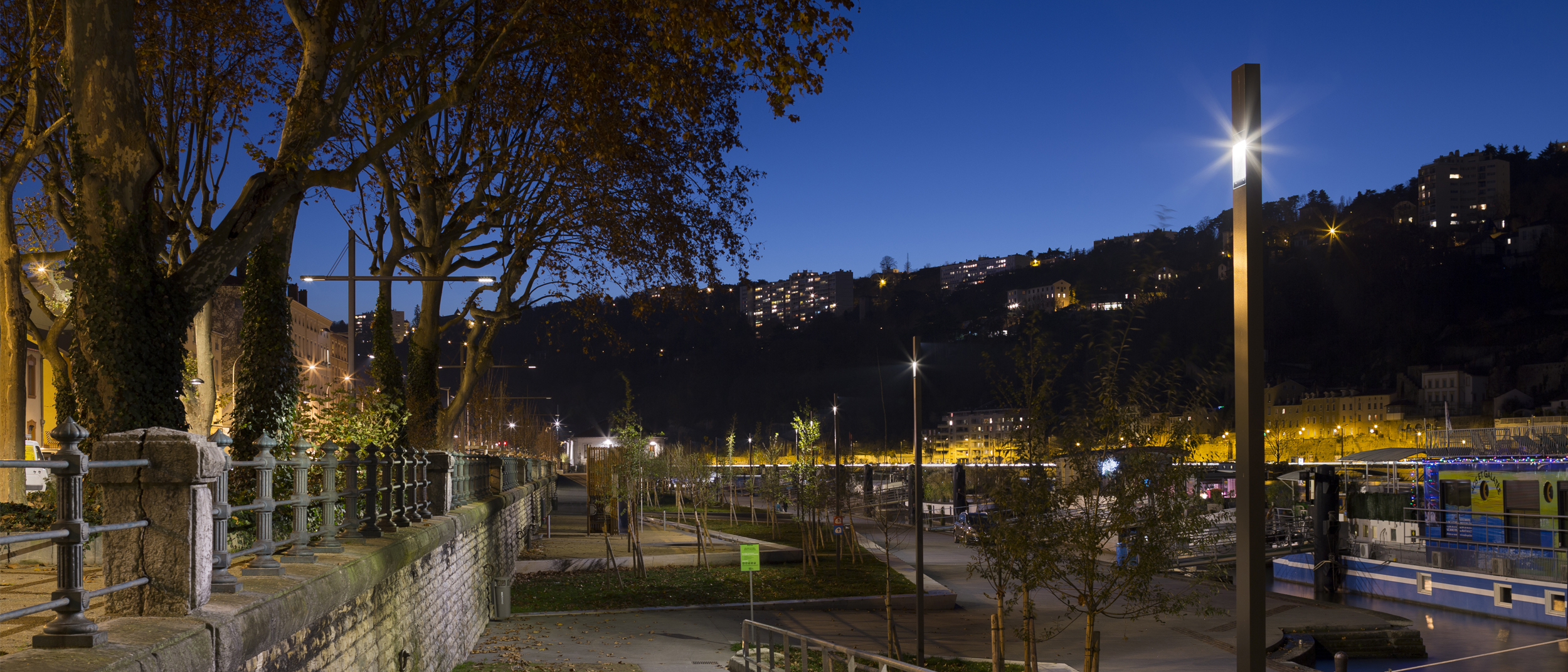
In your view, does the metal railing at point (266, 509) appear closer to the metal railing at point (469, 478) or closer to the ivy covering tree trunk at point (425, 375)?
the metal railing at point (469, 478)

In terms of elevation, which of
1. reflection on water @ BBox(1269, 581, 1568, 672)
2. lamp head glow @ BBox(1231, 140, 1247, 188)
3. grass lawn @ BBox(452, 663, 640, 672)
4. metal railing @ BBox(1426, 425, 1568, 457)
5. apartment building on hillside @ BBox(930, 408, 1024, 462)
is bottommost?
apartment building on hillside @ BBox(930, 408, 1024, 462)

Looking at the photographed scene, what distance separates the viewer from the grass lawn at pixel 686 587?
2461 cm

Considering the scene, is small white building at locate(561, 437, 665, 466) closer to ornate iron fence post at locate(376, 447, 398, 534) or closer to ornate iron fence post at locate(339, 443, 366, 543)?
ornate iron fence post at locate(376, 447, 398, 534)

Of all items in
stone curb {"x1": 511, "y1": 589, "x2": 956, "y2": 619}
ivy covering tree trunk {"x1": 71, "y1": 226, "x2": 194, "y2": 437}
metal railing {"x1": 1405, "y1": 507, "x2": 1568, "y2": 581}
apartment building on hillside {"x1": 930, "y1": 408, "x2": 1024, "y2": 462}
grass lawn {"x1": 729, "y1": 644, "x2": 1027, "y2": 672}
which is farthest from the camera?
apartment building on hillside {"x1": 930, "y1": 408, "x2": 1024, "y2": 462}

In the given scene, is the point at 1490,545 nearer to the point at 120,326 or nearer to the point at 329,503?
the point at 329,503

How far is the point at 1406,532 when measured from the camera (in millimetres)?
39031

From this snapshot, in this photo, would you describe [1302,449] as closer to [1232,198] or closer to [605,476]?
[605,476]

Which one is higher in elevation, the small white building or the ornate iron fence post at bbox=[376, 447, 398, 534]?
the ornate iron fence post at bbox=[376, 447, 398, 534]

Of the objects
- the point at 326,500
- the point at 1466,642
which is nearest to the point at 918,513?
the point at 326,500

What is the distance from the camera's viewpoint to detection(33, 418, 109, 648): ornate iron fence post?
4.54 m

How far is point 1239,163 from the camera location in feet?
22.5

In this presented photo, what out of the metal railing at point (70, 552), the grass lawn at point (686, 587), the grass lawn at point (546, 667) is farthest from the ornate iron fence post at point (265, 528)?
the grass lawn at point (686, 587)

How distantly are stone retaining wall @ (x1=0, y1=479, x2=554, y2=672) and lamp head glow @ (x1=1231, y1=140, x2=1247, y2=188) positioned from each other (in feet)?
21.7

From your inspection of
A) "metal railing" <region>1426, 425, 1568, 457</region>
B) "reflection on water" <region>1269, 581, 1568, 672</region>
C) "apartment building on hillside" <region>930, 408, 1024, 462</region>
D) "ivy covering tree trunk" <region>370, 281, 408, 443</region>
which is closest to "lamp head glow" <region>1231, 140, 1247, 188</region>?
"ivy covering tree trunk" <region>370, 281, 408, 443</region>
